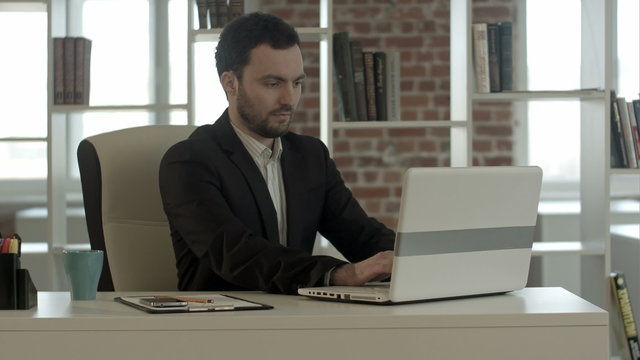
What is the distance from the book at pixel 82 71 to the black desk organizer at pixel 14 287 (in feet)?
6.54

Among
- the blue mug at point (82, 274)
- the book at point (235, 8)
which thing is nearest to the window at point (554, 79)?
the book at point (235, 8)

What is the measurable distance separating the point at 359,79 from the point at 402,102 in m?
0.89

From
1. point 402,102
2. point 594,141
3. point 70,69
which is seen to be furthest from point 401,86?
point 70,69

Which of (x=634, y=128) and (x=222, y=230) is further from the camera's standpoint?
(x=634, y=128)

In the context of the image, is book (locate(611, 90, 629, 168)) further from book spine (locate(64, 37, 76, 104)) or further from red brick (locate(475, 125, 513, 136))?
book spine (locate(64, 37, 76, 104))

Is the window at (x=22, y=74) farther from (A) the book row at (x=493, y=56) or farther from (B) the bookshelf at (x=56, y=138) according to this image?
(A) the book row at (x=493, y=56)

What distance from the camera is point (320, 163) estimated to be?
2412 mm

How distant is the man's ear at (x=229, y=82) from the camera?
2.36 m

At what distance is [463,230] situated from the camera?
1.56 meters

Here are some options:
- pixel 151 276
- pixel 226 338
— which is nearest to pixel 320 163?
pixel 151 276

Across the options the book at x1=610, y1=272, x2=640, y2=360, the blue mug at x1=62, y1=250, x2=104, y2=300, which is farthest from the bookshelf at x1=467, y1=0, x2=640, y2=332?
the blue mug at x1=62, y1=250, x2=104, y2=300

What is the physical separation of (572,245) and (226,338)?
93.6 inches

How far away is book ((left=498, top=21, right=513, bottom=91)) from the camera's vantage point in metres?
3.42

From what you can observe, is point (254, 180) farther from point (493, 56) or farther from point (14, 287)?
point (493, 56)
